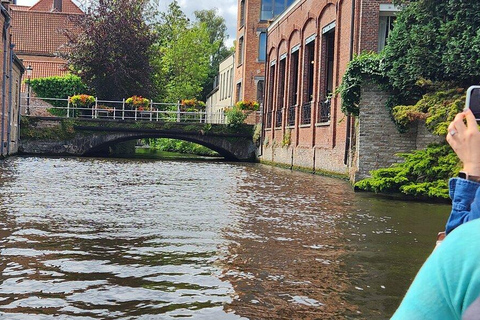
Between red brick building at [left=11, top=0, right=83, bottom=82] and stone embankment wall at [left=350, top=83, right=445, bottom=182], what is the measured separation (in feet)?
128

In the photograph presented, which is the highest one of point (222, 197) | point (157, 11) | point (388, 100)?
point (157, 11)

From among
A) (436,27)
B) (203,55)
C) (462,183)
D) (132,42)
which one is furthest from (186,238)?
(203,55)

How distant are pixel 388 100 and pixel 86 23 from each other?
2865 centimetres

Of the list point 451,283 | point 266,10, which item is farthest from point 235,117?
point 451,283

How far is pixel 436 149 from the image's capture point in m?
13.9

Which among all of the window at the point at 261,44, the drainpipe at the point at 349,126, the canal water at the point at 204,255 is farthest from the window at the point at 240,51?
the canal water at the point at 204,255

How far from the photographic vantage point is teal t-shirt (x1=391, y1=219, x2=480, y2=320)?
110 cm

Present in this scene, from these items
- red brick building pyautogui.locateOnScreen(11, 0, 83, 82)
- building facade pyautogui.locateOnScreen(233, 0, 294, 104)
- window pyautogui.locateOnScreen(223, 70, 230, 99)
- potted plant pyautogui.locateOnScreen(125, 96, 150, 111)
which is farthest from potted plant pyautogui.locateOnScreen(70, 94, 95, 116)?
red brick building pyautogui.locateOnScreen(11, 0, 83, 82)

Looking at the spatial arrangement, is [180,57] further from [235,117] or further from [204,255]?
[204,255]

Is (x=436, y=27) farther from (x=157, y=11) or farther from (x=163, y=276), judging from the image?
(x=157, y=11)

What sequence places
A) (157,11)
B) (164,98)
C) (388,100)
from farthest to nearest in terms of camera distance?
(164,98) → (157,11) → (388,100)

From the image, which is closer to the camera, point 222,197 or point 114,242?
point 114,242

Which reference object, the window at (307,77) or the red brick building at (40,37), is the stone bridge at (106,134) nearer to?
the window at (307,77)

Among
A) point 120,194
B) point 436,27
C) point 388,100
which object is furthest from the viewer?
point 388,100
